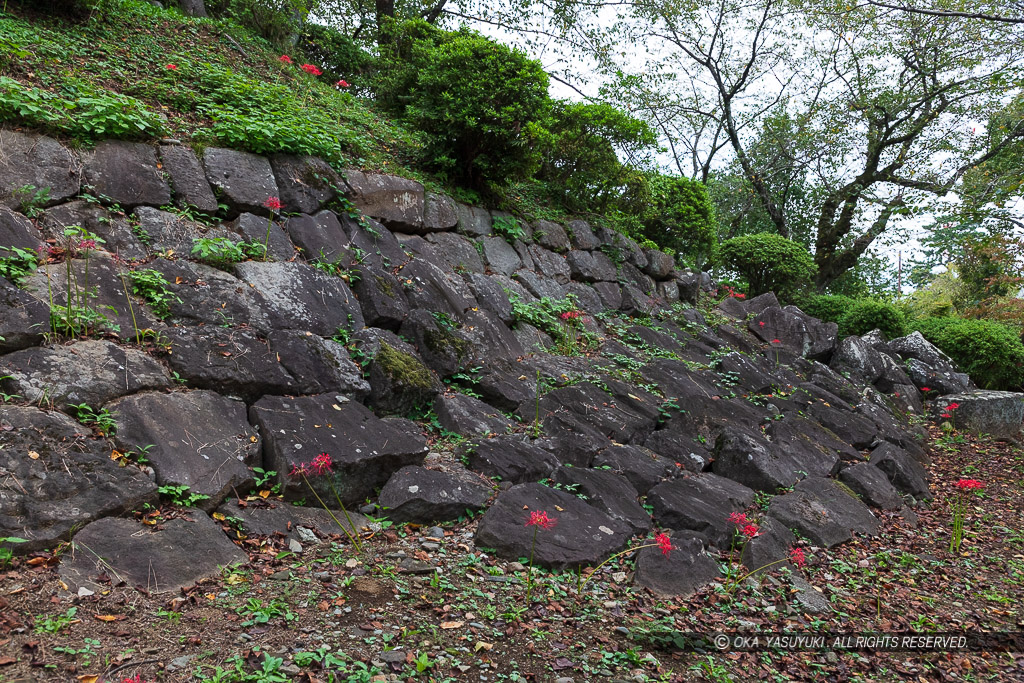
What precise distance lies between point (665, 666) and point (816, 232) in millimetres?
16184

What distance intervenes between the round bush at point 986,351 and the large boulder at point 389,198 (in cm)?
1024

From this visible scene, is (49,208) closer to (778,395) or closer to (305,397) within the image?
(305,397)

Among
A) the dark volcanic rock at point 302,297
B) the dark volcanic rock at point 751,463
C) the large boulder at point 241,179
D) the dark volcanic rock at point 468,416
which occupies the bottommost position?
the dark volcanic rock at point 468,416

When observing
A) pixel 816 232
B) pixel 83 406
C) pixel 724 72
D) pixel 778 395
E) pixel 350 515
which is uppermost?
pixel 724 72

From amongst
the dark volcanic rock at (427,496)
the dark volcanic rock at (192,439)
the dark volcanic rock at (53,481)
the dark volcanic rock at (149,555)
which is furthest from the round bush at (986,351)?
the dark volcanic rock at (53,481)

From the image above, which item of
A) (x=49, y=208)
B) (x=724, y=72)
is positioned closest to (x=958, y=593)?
(x=49, y=208)

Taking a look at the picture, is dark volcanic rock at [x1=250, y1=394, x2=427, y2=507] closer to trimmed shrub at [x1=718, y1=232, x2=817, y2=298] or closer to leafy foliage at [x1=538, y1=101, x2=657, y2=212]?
leafy foliage at [x1=538, y1=101, x2=657, y2=212]

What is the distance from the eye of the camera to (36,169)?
4.93 meters

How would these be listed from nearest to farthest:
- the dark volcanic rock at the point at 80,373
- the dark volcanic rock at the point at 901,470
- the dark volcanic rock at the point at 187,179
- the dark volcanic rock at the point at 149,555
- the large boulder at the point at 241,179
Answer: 1. the dark volcanic rock at the point at 149,555
2. the dark volcanic rock at the point at 80,373
3. the dark volcanic rock at the point at 187,179
4. the large boulder at the point at 241,179
5. the dark volcanic rock at the point at 901,470

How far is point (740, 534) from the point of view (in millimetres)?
4660

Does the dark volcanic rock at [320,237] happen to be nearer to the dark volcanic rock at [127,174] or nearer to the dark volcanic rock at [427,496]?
the dark volcanic rock at [127,174]

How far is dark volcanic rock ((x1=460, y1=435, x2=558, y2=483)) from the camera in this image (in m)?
4.81

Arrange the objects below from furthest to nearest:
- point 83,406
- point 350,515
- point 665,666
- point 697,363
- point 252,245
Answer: point 697,363 → point 252,245 → point 350,515 → point 83,406 → point 665,666

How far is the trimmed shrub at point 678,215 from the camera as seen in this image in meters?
11.8
